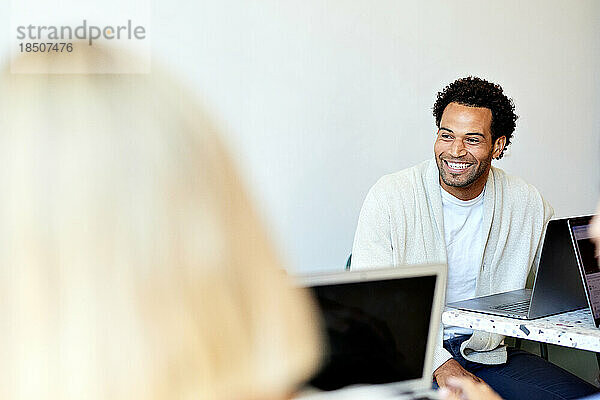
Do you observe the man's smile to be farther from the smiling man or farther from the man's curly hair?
the man's curly hair

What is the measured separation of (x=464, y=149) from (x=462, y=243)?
281mm

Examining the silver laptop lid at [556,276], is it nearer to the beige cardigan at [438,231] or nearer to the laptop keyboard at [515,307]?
the laptop keyboard at [515,307]

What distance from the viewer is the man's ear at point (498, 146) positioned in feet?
7.96

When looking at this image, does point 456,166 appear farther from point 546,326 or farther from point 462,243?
point 546,326

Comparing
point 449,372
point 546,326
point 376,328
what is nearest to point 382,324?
point 376,328

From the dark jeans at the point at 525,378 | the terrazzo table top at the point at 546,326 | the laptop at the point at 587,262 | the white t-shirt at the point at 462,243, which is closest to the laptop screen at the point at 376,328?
the terrazzo table top at the point at 546,326

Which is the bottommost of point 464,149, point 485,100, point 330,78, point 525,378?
point 525,378

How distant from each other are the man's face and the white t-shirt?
0.03 metres

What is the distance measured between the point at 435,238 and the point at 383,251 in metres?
0.17

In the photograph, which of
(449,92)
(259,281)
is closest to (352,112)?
(449,92)

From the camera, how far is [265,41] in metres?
2.90

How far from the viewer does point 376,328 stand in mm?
1156

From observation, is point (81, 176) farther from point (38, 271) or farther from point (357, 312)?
point (357, 312)

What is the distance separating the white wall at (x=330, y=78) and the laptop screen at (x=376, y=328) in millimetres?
1517
